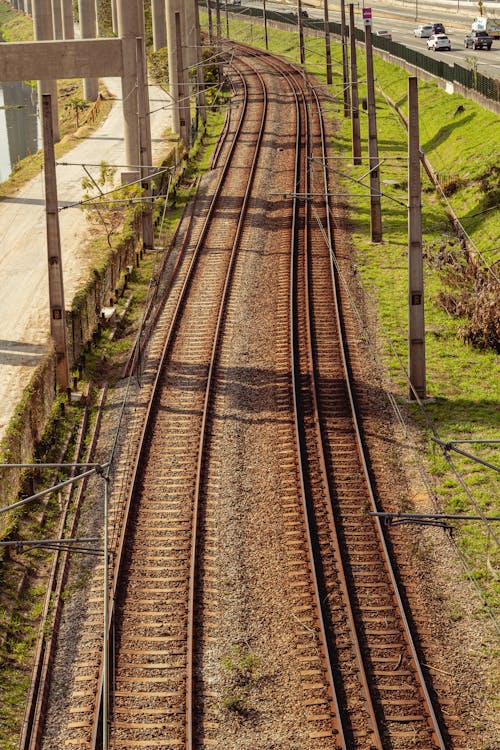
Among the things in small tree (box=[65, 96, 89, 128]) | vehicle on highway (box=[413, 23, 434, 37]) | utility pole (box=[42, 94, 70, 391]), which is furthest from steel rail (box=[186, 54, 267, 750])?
vehicle on highway (box=[413, 23, 434, 37])

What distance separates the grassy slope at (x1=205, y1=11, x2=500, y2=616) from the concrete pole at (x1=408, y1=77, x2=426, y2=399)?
3.23 feet

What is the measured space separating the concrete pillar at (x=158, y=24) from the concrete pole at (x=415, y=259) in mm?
71656

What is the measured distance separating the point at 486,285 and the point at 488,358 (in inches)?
93.7

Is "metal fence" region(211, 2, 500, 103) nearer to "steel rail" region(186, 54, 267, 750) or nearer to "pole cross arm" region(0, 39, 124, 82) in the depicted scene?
"steel rail" region(186, 54, 267, 750)

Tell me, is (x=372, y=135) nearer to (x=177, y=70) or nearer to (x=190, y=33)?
(x=177, y=70)

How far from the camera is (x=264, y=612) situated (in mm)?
16859

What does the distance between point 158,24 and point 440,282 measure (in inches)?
2606

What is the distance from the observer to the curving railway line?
47.8ft

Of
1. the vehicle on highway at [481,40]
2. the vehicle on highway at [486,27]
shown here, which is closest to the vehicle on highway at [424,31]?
the vehicle on highway at [486,27]

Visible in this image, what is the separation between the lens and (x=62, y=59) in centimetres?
4731

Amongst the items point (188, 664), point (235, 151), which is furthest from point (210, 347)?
point (235, 151)

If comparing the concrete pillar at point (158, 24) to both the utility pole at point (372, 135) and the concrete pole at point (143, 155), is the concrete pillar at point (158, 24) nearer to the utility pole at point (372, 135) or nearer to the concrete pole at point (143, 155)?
the concrete pole at point (143, 155)

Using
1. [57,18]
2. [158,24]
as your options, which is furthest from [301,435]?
[158,24]

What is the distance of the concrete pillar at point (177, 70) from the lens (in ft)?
167
